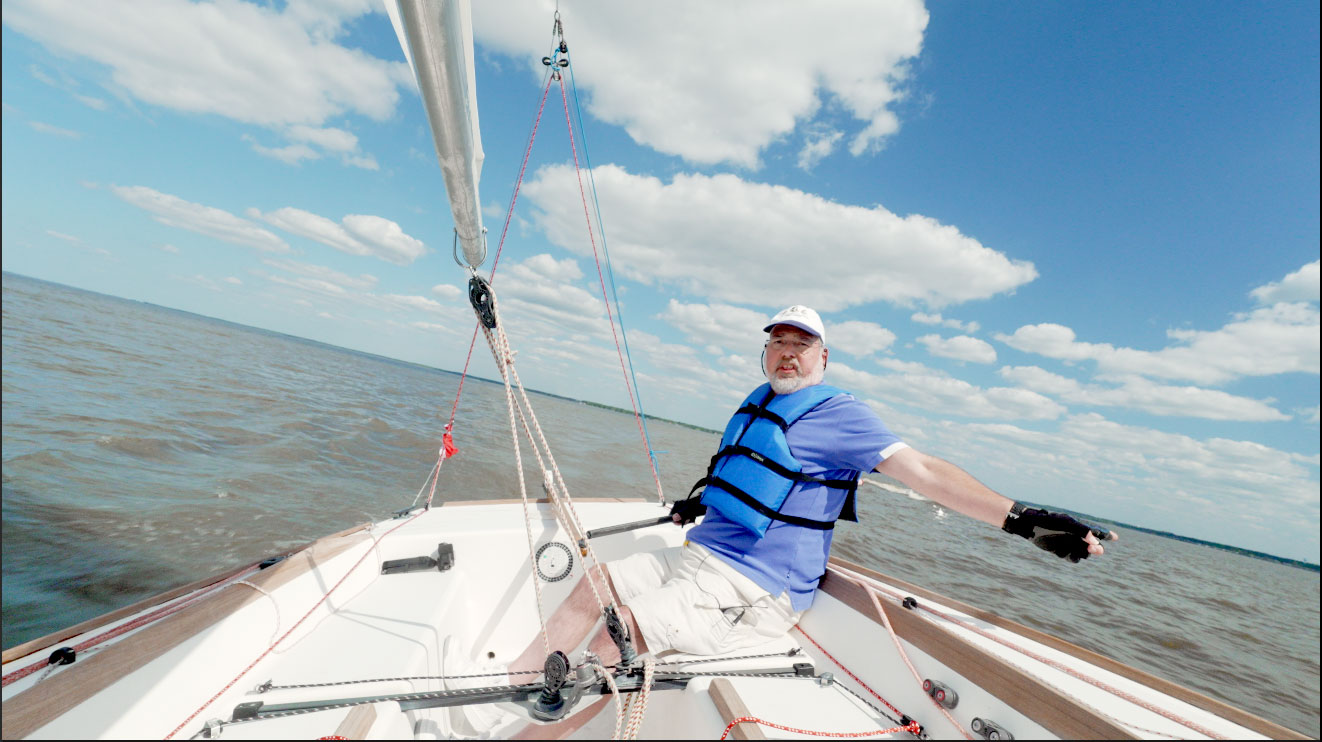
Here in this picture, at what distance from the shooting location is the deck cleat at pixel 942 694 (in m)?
1.68

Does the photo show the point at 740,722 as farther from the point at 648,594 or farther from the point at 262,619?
the point at 262,619

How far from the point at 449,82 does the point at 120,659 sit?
2.03 meters

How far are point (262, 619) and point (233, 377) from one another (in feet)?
52.8

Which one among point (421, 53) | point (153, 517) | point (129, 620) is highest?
point (421, 53)

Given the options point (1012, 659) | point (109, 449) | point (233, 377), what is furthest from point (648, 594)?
point (233, 377)

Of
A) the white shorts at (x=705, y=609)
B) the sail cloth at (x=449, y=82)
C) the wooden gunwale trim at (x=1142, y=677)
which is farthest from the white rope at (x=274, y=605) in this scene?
the wooden gunwale trim at (x=1142, y=677)

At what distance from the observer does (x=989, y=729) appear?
155cm

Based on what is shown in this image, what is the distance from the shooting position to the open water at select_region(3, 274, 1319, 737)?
4.14 m

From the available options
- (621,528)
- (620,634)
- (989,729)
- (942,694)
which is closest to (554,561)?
(621,528)

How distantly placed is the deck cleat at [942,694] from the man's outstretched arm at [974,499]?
0.58 metres

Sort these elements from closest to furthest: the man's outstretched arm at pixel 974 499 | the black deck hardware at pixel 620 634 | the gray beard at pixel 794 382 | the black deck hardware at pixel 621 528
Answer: the man's outstretched arm at pixel 974 499
the black deck hardware at pixel 620 634
the gray beard at pixel 794 382
the black deck hardware at pixel 621 528

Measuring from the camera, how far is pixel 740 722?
1398 millimetres

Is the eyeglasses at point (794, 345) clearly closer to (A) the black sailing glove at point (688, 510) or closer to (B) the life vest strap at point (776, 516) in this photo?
(B) the life vest strap at point (776, 516)

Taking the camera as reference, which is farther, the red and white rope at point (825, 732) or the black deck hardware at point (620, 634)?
the black deck hardware at point (620, 634)
